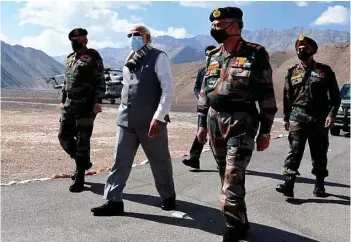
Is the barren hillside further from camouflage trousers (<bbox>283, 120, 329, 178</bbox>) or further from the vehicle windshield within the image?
camouflage trousers (<bbox>283, 120, 329, 178</bbox>)

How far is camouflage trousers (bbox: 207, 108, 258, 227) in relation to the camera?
4.00 meters

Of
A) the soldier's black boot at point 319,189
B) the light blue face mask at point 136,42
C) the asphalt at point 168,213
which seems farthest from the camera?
the soldier's black boot at point 319,189

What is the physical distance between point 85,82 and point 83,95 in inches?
6.8

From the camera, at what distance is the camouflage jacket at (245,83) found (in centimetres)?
404

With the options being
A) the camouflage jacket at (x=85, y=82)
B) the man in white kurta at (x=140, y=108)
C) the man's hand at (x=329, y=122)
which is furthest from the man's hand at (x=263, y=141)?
the camouflage jacket at (x=85, y=82)

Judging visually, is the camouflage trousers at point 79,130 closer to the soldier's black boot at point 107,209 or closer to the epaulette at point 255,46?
the soldier's black boot at point 107,209

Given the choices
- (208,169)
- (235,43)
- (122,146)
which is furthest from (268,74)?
(208,169)

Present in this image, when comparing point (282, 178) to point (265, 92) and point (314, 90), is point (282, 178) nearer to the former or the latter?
point (314, 90)

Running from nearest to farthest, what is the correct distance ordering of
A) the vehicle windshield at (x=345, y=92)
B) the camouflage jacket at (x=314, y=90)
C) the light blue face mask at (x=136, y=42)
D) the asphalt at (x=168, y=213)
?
1. the asphalt at (x=168, y=213)
2. the light blue face mask at (x=136, y=42)
3. the camouflage jacket at (x=314, y=90)
4. the vehicle windshield at (x=345, y=92)

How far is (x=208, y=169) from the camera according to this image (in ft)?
25.7

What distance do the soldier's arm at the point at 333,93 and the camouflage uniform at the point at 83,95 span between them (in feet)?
9.88

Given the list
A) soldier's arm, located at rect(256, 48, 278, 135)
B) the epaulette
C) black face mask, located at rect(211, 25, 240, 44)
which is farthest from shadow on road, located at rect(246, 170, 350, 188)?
black face mask, located at rect(211, 25, 240, 44)

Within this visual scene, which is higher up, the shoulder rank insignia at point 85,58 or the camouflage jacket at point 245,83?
the shoulder rank insignia at point 85,58

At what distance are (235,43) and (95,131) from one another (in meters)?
11.7
